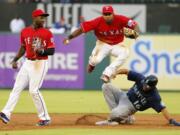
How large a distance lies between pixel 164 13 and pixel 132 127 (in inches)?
534

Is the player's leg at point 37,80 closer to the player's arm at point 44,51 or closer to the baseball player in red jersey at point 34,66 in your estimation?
the baseball player in red jersey at point 34,66

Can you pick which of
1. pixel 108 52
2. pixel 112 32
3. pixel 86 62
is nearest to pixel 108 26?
pixel 112 32

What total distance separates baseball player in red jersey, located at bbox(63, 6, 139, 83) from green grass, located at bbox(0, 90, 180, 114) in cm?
216

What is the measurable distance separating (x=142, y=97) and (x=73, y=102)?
227 inches

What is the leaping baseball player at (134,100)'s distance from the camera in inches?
537

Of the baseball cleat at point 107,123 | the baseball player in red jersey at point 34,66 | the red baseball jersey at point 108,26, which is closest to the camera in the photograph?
the baseball player in red jersey at point 34,66

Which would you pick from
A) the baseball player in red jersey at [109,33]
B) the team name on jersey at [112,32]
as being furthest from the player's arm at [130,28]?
the team name on jersey at [112,32]

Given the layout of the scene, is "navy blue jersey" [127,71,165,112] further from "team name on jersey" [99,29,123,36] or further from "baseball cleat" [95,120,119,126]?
"team name on jersey" [99,29,123,36]

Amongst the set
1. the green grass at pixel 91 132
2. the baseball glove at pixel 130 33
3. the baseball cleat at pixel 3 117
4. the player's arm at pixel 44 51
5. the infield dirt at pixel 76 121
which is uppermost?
the baseball glove at pixel 130 33

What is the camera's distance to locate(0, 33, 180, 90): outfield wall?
74.4 feet

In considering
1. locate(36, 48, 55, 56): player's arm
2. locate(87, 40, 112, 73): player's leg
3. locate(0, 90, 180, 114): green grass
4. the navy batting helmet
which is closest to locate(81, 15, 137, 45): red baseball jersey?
locate(87, 40, 112, 73): player's leg

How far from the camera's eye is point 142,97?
45.4 ft

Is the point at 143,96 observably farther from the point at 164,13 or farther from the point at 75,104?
the point at 164,13

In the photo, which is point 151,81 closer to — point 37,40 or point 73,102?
point 37,40
